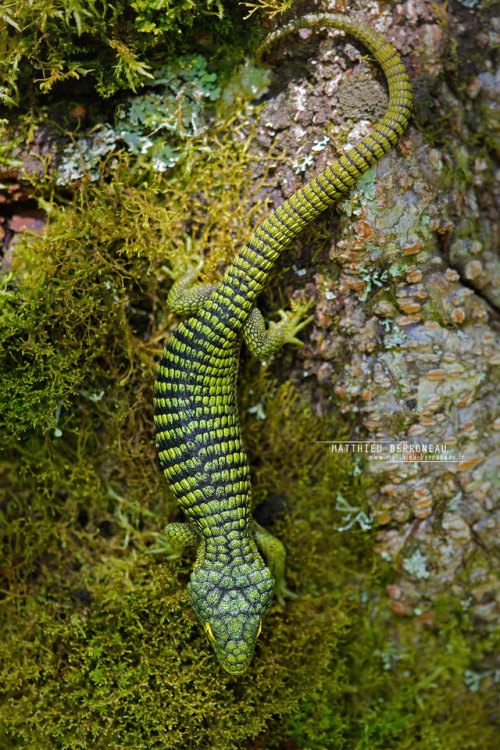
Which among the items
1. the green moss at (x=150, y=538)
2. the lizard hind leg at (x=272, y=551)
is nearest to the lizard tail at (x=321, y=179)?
the green moss at (x=150, y=538)

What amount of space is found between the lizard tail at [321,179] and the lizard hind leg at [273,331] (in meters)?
0.09

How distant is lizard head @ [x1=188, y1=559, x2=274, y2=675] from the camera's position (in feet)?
8.40

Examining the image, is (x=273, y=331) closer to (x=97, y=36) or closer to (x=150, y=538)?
(x=150, y=538)

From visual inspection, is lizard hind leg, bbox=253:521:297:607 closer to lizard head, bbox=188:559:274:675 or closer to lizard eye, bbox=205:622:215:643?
lizard head, bbox=188:559:274:675

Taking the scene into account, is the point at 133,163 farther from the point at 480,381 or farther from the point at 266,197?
the point at 480,381

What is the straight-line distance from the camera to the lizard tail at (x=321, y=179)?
8.09 ft

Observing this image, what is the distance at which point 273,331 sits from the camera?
9.02 feet

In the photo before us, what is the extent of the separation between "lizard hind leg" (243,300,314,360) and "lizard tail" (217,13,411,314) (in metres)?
0.09

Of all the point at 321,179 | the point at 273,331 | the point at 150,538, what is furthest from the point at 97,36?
the point at 150,538

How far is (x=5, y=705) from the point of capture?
2.77 meters

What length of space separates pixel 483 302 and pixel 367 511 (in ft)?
4.09

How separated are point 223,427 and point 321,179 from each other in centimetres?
122

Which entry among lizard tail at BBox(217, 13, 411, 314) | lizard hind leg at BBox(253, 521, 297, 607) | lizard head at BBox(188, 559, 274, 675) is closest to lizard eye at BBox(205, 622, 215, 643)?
lizard head at BBox(188, 559, 274, 675)

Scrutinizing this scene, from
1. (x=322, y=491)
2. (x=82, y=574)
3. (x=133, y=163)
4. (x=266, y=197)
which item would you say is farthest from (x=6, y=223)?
(x=322, y=491)
